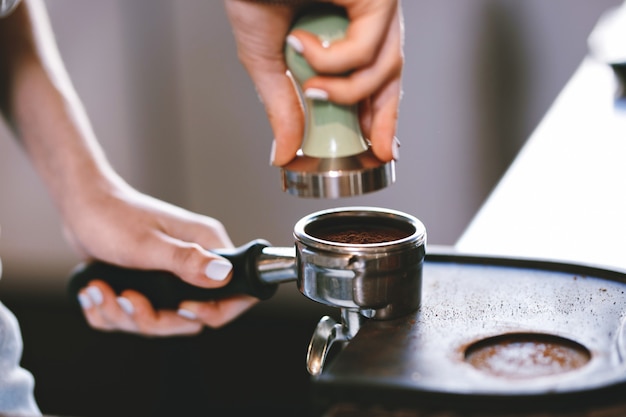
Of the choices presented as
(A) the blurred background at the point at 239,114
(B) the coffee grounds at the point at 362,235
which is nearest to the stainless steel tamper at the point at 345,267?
(B) the coffee grounds at the point at 362,235

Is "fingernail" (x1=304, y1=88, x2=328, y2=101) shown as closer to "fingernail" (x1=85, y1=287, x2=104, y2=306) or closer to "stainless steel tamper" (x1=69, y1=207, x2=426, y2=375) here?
"stainless steel tamper" (x1=69, y1=207, x2=426, y2=375)

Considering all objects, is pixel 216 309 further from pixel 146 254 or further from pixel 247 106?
pixel 247 106

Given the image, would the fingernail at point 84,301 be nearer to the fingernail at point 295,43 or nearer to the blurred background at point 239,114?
the fingernail at point 295,43

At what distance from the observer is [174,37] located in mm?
3510

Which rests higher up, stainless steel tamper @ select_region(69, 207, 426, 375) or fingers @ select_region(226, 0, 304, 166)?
fingers @ select_region(226, 0, 304, 166)

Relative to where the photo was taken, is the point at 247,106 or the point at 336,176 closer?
the point at 336,176

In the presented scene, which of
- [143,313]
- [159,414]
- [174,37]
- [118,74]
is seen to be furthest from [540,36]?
[143,313]

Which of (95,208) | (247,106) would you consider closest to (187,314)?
(95,208)

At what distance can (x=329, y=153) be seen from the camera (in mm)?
960

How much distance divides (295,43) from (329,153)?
145 mm

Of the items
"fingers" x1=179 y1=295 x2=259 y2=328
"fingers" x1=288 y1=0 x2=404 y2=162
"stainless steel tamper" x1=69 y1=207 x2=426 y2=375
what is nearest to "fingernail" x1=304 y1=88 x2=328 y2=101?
"fingers" x1=288 y1=0 x2=404 y2=162

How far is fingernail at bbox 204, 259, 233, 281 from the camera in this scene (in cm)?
119

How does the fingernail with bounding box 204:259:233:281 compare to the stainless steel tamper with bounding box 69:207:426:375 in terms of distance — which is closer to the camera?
the stainless steel tamper with bounding box 69:207:426:375

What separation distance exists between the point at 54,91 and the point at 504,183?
0.96m
